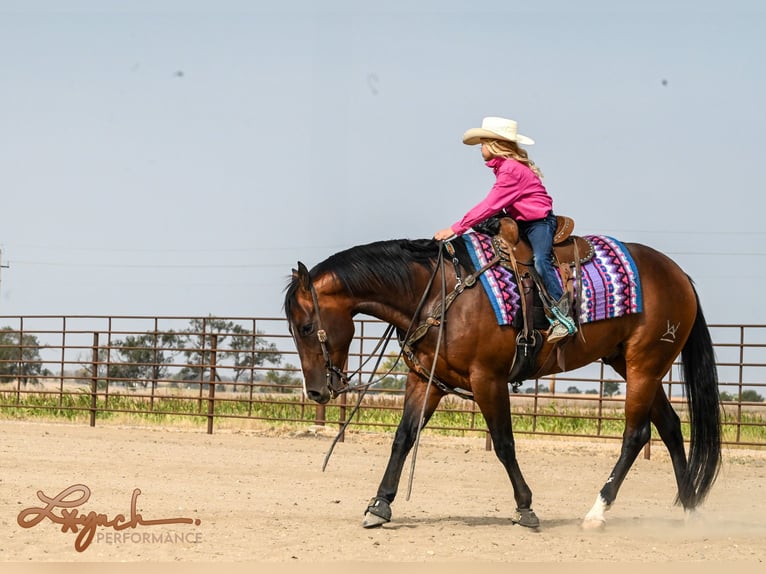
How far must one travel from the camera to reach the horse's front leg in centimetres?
620

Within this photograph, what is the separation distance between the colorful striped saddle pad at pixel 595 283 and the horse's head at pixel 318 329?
0.85 meters

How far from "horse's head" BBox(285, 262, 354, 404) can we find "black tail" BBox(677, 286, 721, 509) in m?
2.35

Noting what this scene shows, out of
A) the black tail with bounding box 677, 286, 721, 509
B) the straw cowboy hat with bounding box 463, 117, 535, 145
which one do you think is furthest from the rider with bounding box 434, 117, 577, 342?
the black tail with bounding box 677, 286, 721, 509

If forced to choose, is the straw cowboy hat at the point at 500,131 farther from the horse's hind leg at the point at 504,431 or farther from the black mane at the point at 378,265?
the horse's hind leg at the point at 504,431

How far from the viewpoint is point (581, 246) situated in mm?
6652

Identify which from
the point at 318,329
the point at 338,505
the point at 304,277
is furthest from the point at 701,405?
the point at 304,277

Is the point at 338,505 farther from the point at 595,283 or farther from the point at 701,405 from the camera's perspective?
the point at 701,405

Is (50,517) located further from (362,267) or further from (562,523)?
(562,523)

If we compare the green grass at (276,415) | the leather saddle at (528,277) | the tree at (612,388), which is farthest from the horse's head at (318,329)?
the green grass at (276,415)

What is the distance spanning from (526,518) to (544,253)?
1.51 metres

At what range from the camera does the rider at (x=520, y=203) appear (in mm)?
6270

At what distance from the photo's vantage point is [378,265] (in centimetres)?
632

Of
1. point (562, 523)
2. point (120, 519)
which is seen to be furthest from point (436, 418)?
point (120, 519)

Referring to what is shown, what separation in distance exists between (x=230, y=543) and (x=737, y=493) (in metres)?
5.08
